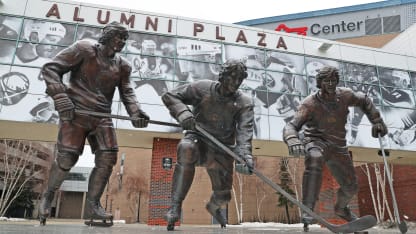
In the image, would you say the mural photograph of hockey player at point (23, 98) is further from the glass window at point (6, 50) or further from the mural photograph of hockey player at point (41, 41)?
the mural photograph of hockey player at point (41, 41)

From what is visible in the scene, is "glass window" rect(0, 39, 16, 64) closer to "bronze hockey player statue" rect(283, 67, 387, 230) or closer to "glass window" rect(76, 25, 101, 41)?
"glass window" rect(76, 25, 101, 41)

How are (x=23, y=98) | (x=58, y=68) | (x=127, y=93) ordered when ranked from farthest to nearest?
(x=23, y=98)
(x=127, y=93)
(x=58, y=68)

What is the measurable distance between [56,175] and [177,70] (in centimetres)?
1093

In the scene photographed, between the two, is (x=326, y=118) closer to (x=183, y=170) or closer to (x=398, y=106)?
(x=183, y=170)

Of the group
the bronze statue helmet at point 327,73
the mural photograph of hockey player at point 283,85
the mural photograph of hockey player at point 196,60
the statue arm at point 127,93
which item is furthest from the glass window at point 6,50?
the bronze statue helmet at point 327,73

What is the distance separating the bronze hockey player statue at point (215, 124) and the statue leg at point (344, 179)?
1084 mm

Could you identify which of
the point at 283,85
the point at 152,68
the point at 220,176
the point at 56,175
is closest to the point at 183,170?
the point at 220,176

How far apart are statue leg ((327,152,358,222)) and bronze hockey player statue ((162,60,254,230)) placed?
1.08 meters

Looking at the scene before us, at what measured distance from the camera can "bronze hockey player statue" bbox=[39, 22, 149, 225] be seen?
12.7 feet

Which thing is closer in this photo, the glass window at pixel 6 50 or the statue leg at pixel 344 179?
the statue leg at pixel 344 179

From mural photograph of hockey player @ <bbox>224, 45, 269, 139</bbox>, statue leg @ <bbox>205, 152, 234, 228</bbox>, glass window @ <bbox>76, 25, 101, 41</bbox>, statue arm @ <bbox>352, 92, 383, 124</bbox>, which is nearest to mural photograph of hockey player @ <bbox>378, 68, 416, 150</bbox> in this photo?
mural photograph of hockey player @ <bbox>224, 45, 269, 139</bbox>

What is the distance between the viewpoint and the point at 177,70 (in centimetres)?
1457

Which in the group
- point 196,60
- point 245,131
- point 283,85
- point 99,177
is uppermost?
point 196,60

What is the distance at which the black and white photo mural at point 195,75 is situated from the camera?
505 inches
